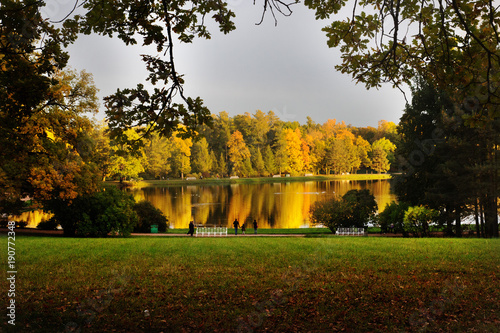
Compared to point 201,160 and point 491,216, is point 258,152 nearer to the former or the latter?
point 201,160

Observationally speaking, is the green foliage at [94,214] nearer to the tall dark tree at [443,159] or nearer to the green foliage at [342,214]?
the green foliage at [342,214]

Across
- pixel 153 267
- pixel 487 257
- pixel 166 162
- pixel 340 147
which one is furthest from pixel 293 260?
pixel 340 147

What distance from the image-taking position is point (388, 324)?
15.9 ft

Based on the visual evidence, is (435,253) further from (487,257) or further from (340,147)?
(340,147)

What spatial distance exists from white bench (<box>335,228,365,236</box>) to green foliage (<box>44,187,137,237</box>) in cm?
1133

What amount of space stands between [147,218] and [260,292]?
16975mm

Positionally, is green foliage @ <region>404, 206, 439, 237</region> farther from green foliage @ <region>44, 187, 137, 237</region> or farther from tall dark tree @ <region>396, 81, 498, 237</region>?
green foliage @ <region>44, 187, 137, 237</region>

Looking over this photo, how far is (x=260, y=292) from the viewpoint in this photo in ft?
20.1

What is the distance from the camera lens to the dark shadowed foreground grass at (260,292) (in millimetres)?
4910

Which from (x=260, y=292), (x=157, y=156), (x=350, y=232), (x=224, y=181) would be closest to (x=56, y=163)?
(x=260, y=292)

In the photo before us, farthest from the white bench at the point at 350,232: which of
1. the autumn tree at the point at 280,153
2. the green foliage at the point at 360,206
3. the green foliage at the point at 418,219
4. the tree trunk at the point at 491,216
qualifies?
the autumn tree at the point at 280,153

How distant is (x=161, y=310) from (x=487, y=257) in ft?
26.2

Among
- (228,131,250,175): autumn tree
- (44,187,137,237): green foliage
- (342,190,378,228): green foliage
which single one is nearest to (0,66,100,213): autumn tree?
(44,187,137,237): green foliage

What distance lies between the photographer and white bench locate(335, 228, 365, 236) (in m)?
20.5
